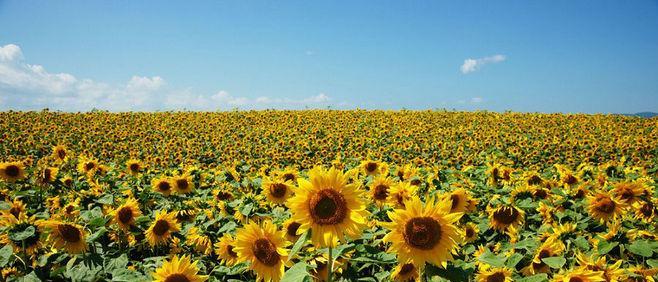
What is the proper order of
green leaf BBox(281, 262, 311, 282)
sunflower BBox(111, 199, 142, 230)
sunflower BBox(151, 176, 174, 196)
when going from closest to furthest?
green leaf BBox(281, 262, 311, 282) → sunflower BBox(111, 199, 142, 230) → sunflower BBox(151, 176, 174, 196)

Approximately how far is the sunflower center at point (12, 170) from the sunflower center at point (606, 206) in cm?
717

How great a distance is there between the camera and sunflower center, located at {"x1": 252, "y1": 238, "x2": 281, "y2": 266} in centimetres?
266

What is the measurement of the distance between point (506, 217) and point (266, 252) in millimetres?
2784

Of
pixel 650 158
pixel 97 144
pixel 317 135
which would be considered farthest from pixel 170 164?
pixel 650 158

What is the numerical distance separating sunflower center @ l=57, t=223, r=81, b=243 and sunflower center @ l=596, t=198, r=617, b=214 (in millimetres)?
4946

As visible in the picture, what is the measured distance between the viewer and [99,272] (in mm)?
2775

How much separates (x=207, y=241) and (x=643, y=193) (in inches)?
182

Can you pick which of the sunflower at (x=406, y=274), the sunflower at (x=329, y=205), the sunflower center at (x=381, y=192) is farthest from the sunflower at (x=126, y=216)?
the sunflower at (x=406, y=274)

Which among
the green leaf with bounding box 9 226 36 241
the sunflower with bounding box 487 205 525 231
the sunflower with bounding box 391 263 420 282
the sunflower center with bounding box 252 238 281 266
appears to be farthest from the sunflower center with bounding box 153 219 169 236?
the sunflower with bounding box 487 205 525 231

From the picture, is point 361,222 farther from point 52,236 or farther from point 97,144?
point 97,144

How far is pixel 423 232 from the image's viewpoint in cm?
226

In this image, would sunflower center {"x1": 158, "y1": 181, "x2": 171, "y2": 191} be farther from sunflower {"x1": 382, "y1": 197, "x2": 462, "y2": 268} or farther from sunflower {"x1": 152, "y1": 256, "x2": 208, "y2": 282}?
sunflower {"x1": 382, "y1": 197, "x2": 462, "y2": 268}

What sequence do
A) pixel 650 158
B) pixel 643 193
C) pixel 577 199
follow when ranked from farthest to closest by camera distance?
pixel 650 158 < pixel 577 199 < pixel 643 193

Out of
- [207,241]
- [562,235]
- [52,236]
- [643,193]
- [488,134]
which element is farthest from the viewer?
[488,134]
